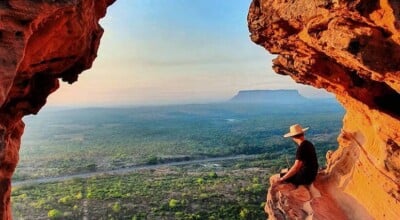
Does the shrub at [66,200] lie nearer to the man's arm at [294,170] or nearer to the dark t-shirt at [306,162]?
the man's arm at [294,170]

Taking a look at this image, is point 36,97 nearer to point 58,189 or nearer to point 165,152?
point 58,189

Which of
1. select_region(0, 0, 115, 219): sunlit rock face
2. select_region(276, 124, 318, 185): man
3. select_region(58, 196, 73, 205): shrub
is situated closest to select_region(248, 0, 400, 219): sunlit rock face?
select_region(276, 124, 318, 185): man

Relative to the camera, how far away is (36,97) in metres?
11.9

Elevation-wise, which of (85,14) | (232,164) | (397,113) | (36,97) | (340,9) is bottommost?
(232,164)

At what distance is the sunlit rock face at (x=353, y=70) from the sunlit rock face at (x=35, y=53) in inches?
170

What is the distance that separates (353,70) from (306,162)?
2445 mm

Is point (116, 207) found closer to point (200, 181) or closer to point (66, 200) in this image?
point (66, 200)

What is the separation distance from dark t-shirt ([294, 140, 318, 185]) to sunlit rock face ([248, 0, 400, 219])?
2.66ft

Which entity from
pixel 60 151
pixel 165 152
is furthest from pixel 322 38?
pixel 60 151

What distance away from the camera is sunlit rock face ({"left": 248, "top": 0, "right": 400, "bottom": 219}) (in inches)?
286

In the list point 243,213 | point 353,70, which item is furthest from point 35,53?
point 243,213

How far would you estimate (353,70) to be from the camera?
905 cm

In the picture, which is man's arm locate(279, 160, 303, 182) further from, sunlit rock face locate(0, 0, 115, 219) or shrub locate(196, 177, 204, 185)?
shrub locate(196, 177, 204, 185)

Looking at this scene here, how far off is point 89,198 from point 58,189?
30.6ft
